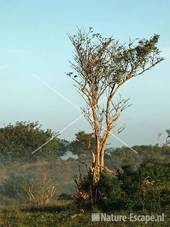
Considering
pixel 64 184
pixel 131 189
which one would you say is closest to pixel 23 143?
pixel 64 184

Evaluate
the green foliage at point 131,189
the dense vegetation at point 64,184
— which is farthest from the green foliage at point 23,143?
the green foliage at point 131,189

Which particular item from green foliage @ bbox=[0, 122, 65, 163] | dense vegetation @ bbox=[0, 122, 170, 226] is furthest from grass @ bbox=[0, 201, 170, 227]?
green foliage @ bbox=[0, 122, 65, 163]

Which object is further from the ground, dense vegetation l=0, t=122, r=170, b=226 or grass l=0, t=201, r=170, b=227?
dense vegetation l=0, t=122, r=170, b=226

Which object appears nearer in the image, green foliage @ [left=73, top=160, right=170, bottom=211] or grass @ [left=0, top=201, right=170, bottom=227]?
grass @ [left=0, top=201, right=170, bottom=227]

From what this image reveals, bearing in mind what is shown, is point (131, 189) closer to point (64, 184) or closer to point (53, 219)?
point (53, 219)

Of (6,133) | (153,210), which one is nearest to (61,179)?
(6,133)

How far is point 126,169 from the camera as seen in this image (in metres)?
16.9

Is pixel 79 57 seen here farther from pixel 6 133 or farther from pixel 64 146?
pixel 64 146

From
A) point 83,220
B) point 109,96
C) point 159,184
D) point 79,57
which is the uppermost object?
A: point 79,57

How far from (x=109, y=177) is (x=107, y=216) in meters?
1.99

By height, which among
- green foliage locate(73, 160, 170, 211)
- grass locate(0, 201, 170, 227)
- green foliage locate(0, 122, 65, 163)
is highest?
green foliage locate(0, 122, 65, 163)

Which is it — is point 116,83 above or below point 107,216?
above

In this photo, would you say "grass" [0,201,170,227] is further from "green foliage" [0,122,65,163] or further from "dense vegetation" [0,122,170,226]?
"green foliage" [0,122,65,163]

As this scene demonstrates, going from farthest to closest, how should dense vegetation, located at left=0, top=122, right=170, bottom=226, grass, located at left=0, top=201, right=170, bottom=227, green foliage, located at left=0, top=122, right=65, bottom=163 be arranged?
Result: green foliage, located at left=0, top=122, right=65, bottom=163, dense vegetation, located at left=0, top=122, right=170, bottom=226, grass, located at left=0, top=201, right=170, bottom=227
